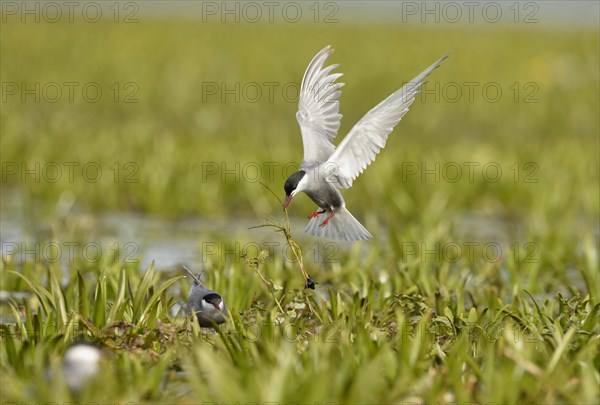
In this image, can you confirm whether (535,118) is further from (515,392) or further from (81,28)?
(515,392)

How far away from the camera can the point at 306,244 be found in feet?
22.5

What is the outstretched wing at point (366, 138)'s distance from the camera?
361 centimetres

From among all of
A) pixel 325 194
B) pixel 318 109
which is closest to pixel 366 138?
pixel 325 194

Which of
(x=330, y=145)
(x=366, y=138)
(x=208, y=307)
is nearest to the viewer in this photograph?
(x=366, y=138)

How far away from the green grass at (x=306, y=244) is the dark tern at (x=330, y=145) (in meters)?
0.42

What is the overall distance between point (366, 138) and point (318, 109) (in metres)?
0.44

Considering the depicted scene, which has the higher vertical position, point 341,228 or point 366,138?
point 366,138

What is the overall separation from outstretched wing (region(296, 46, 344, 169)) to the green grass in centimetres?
56

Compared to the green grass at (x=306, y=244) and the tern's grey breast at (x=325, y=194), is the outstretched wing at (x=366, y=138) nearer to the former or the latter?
the tern's grey breast at (x=325, y=194)

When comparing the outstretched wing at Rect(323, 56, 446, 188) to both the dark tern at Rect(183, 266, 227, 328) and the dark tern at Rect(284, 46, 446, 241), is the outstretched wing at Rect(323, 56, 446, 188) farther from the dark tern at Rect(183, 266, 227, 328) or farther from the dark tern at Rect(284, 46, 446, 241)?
the dark tern at Rect(183, 266, 227, 328)

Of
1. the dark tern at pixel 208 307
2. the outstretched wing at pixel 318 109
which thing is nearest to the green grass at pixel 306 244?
the dark tern at pixel 208 307

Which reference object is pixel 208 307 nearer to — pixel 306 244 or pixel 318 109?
A: pixel 318 109

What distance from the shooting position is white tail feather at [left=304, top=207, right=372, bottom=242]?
3.92 meters

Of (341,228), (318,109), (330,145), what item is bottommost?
(341,228)
